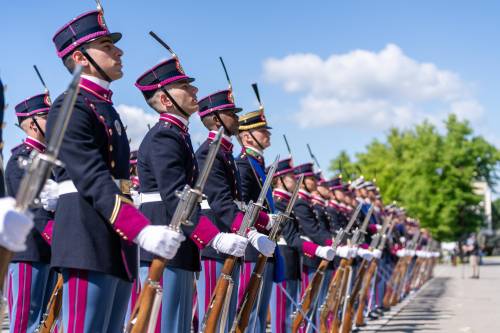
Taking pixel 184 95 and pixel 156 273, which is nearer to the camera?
pixel 156 273

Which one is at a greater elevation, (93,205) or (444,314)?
(93,205)

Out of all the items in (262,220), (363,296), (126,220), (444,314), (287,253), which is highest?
(262,220)

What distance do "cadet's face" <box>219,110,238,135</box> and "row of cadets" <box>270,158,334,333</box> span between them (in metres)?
1.74

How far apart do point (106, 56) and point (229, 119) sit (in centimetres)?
206

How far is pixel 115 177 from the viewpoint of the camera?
3.98m

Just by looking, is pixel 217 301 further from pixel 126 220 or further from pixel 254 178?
pixel 254 178

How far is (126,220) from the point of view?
368 cm

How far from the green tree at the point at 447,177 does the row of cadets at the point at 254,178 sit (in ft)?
139

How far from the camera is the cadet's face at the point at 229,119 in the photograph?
6047mm

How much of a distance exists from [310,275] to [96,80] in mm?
5430

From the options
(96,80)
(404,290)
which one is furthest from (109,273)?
(404,290)

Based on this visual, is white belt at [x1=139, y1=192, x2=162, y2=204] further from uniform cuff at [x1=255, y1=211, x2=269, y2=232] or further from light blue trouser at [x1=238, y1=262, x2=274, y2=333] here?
light blue trouser at [x1=238, y1=262, x2=274, y2=333]

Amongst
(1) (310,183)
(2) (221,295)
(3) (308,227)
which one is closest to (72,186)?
(2) (221,295)

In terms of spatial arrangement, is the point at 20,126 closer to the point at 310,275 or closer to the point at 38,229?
the point at 38,229
